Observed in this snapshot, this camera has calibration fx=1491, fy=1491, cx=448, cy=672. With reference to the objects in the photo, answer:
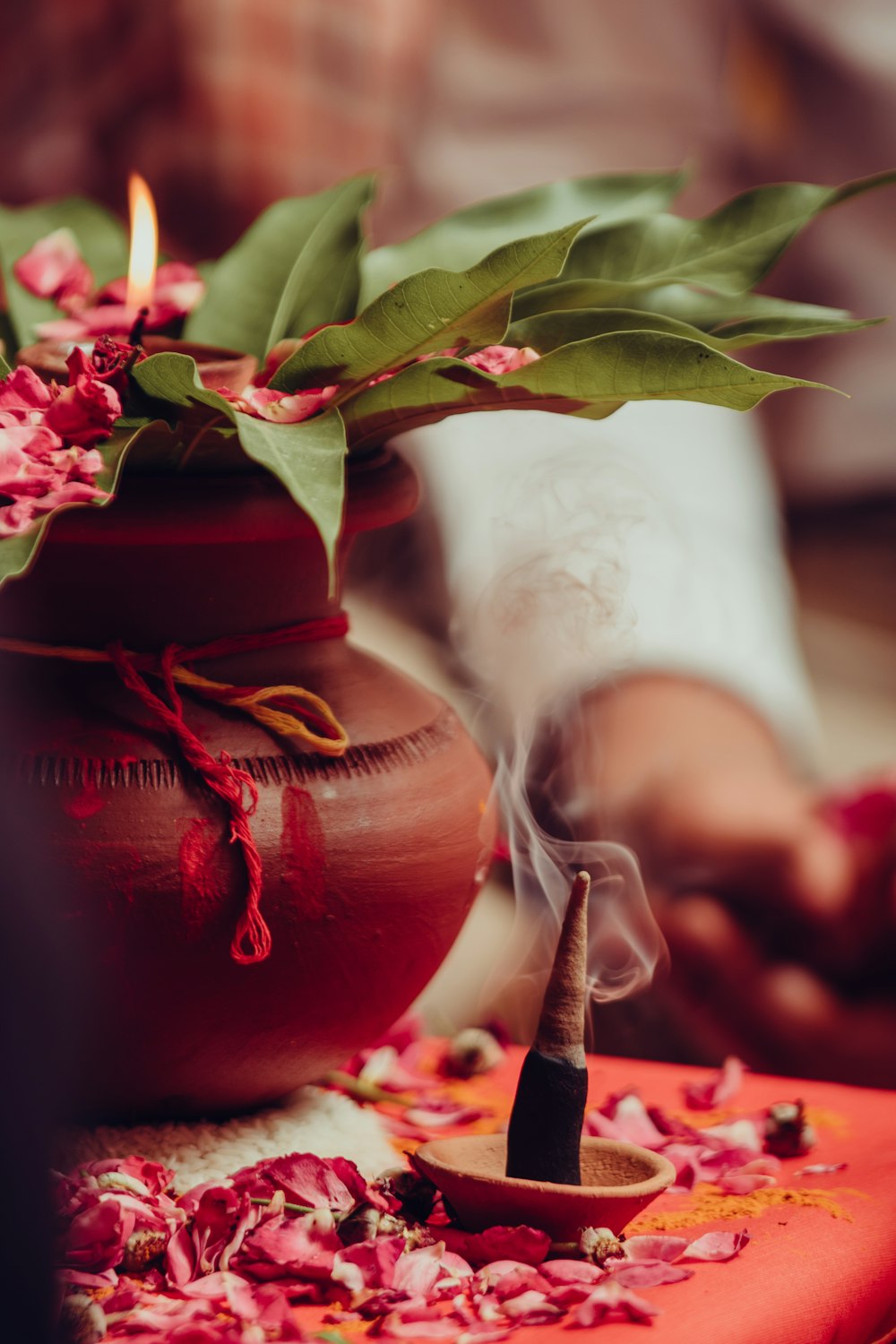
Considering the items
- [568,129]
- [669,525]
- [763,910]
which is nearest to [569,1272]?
[763,910]

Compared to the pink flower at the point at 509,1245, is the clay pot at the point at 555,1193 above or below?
above

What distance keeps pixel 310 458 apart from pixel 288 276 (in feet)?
0.92

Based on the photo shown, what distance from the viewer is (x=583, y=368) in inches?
23.0

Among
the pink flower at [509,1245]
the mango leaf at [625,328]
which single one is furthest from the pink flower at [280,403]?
the pink flower at [509,1245]

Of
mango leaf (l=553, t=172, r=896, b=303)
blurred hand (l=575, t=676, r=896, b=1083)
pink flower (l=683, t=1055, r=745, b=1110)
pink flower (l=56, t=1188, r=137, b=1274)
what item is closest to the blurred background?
blurred hand (l=575, t=676, r=896, b=1083)

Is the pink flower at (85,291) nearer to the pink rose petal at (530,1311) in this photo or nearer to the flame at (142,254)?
the flame at (142,254)

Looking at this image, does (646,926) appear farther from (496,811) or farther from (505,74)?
(505,74)

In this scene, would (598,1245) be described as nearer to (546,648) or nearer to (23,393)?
(546,648)

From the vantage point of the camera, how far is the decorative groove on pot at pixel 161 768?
2.00 ft

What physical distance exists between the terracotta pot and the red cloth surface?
0.13 meters

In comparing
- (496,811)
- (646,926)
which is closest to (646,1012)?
(646,926)

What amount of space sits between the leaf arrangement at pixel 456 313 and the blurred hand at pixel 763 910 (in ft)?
1.82

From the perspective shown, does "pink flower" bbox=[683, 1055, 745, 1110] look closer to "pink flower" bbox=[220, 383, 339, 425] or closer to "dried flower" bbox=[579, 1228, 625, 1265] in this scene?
"dried flower" bbox=[579, 1228, 625, 1265]

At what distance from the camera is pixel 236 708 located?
0.64 metres
